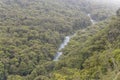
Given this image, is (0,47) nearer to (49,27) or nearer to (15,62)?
(15,62)

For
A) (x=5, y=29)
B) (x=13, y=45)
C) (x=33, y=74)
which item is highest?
(x=5, y=29)

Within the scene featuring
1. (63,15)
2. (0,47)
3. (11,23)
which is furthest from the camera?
(63,15)

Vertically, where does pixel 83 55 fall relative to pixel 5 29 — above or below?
below

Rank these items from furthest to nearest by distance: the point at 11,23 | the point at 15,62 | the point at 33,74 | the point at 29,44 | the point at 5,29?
the point at 11,23
the point at 5,29
the point at 29,44
the point at 15,62
the point at 33,74

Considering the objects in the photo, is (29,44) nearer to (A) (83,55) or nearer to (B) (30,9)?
(A) (83,55)

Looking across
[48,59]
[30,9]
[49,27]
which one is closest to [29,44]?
[48,59]

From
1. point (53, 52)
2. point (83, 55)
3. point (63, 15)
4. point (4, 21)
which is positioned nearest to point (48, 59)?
point (53, 52)

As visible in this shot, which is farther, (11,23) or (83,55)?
(11,23)
